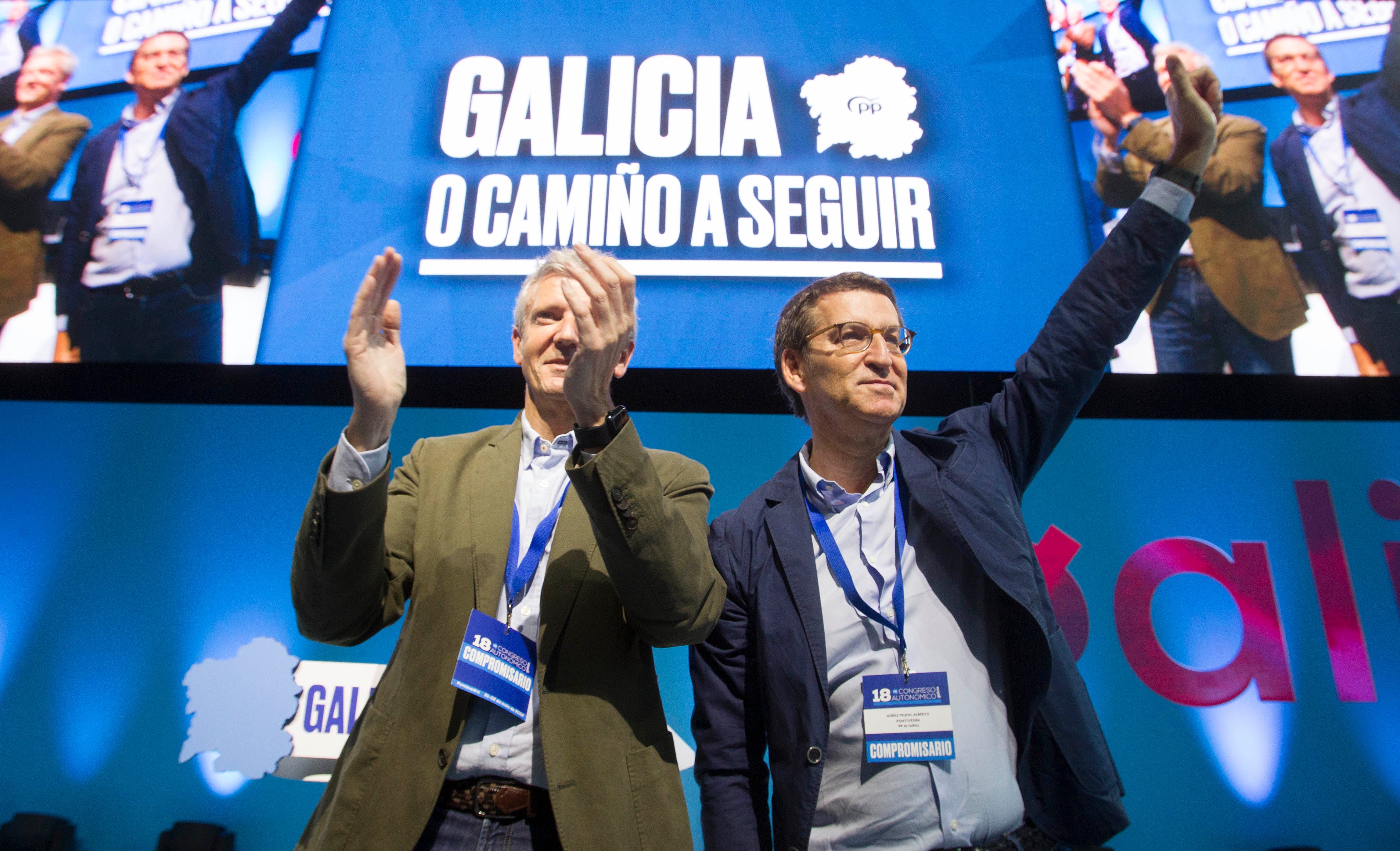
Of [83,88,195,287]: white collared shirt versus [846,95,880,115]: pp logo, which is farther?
[846,95,880,115]: pp logo

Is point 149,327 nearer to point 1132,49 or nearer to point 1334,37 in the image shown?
point 1132,49

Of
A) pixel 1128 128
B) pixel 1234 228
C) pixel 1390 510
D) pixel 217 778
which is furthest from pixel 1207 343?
pixel 217 778

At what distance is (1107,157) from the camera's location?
3010 mm

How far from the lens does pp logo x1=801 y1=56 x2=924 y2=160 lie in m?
3.07

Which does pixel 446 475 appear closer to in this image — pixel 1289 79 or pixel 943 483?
pixel 943 483

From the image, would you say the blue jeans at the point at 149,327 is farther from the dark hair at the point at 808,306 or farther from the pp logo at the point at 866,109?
the pp logo at the point at 866,109

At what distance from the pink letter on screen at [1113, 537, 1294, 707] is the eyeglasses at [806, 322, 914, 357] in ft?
6.44

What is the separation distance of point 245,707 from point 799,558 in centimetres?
254

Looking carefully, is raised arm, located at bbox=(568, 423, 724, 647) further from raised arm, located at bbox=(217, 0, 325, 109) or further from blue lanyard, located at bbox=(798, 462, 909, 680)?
raised arm, located at bbox=(217, 0, 325, 109)

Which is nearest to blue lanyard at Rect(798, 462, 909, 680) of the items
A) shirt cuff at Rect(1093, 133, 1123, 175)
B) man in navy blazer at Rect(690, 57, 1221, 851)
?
man in navy blazer at Rect(690, 57, 1221, 851)

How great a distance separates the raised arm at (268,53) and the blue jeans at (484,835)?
341 centimetres

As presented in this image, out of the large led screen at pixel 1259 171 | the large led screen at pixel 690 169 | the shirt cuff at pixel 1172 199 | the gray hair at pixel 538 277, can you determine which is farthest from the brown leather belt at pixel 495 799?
the large led screen at pixel 1259 171

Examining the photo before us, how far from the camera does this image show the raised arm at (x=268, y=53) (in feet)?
10.7

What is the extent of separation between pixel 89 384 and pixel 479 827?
10.6 ft
